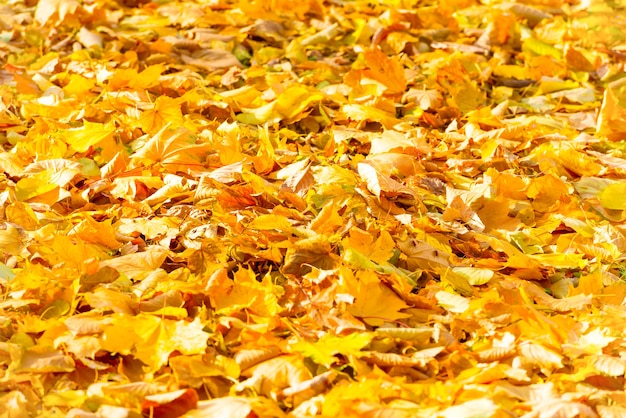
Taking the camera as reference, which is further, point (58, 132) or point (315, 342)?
point (58, 132)

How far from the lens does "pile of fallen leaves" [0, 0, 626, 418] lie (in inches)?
62.4

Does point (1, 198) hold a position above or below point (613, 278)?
above

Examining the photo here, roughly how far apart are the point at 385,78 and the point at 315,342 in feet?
4.90

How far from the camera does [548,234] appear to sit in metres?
2.18

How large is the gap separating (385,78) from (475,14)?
3.39 feet

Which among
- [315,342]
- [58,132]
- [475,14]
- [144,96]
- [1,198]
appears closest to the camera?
[315,342]

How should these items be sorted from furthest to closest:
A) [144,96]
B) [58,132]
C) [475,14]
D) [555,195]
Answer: [475,14]
[144,96]
[58,132]
[555,195]

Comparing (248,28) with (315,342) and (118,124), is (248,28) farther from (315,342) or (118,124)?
(315,342)

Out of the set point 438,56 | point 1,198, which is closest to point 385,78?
point 438,56

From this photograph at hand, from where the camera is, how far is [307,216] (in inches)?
83.4

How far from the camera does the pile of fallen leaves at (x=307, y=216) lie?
1.58 m

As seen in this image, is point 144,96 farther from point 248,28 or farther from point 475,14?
point 475,14

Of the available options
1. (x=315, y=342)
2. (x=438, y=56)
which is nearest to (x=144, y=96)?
(x=438, y=56)

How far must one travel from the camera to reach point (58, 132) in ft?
8.30
